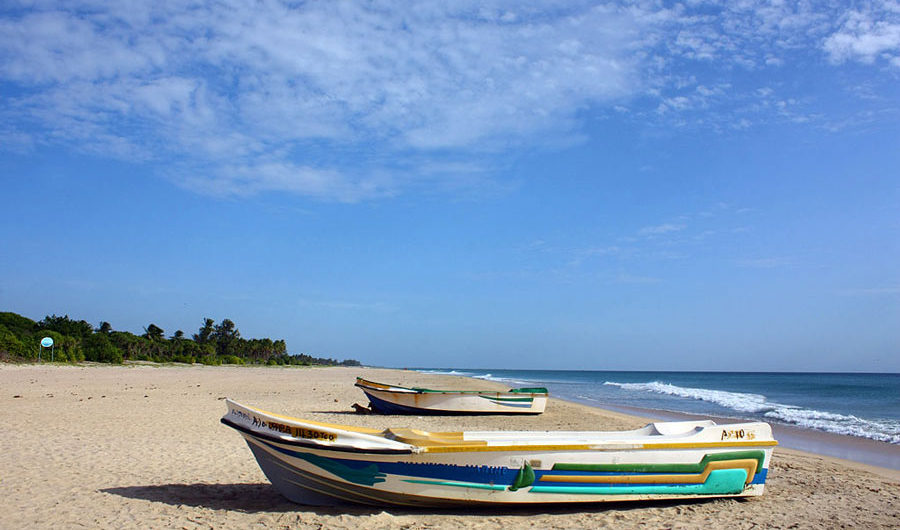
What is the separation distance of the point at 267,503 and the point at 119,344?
51027mm

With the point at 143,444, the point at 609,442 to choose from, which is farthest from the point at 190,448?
the point at 609,442

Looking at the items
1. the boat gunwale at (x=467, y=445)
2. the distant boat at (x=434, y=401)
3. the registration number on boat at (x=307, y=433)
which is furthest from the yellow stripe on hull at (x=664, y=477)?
the distant boat at (x=434, y=401)

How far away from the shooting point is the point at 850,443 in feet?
45.4

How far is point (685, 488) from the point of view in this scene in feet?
21.6

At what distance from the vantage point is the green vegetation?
3731 centimetres

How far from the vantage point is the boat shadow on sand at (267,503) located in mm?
6180

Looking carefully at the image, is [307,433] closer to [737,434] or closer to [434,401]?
[737,434]

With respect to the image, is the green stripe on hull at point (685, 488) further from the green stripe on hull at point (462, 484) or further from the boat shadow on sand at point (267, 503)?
the green stripe on hull at point (462, 484)

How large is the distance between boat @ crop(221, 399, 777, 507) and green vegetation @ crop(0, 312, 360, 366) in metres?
37.9

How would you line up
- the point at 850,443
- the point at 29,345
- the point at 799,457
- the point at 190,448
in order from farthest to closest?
1. the point at 29,345
2. the point at 850,443
3. the point at 799,457
4. the point at 190,448

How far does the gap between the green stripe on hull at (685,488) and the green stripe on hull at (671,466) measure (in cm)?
16

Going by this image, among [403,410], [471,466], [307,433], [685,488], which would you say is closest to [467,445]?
[471,466]

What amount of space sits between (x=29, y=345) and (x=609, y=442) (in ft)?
136

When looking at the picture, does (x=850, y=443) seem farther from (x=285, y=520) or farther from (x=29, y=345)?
(x=29, y=345)
